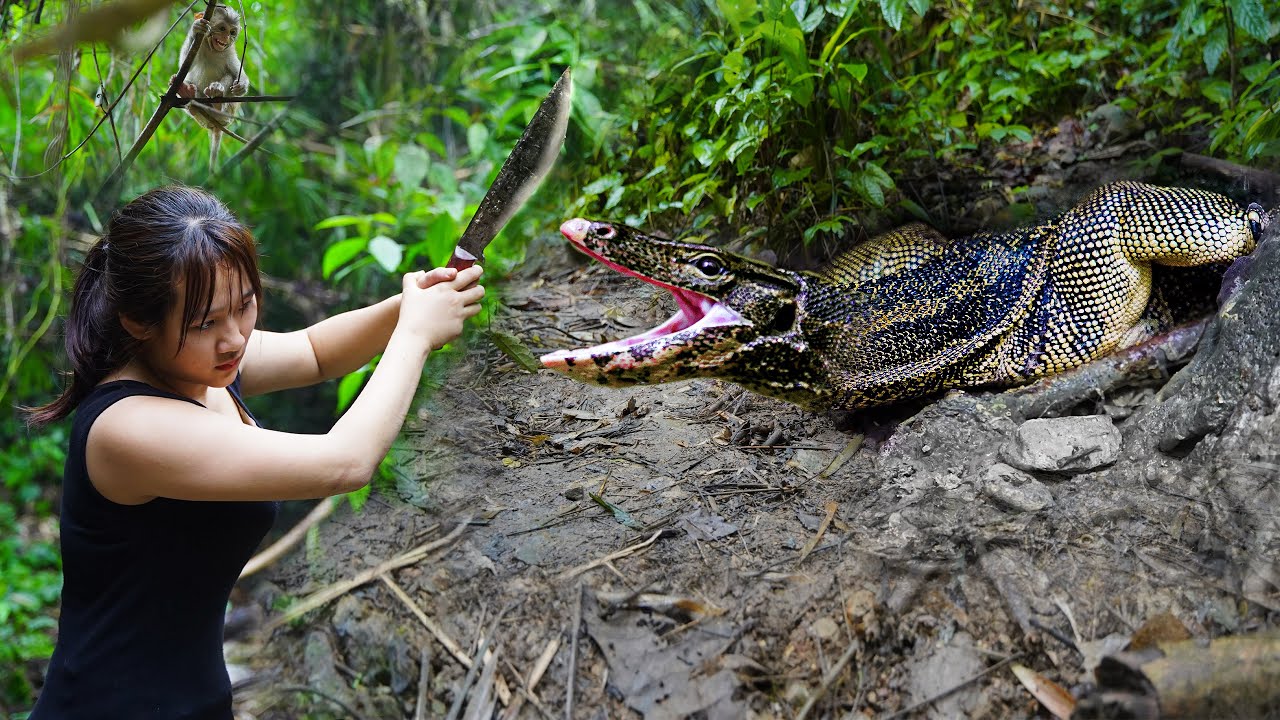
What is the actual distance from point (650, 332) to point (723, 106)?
0.88 m

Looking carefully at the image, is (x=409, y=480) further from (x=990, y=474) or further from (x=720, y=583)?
(x=990, y=474)

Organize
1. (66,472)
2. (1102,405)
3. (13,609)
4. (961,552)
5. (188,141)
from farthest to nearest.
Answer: (13,609)
(188,141)
(1102,405)
(961,552)
(66,472)

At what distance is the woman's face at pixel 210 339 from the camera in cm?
169

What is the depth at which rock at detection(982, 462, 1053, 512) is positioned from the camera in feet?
6.50

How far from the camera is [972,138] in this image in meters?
2.93

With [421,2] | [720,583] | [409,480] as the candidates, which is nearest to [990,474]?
[720,583]

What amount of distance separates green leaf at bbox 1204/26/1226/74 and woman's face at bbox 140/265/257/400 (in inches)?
109

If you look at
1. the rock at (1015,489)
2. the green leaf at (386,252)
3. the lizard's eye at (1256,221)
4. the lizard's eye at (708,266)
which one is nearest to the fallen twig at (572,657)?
the lizard's eye at (708,266)

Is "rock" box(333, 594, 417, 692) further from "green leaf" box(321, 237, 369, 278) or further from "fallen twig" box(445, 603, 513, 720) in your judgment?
"green leaf" box(321, 237, 369, 278)

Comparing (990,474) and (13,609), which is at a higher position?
(990,474)

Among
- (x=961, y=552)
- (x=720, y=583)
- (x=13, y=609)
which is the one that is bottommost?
(x=13, y=609)

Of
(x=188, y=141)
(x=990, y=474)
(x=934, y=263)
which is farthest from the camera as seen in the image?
(x=188, y=141)

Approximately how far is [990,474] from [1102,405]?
514 millimetres

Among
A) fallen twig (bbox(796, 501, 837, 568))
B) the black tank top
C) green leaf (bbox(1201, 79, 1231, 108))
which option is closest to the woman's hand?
the black tank top
